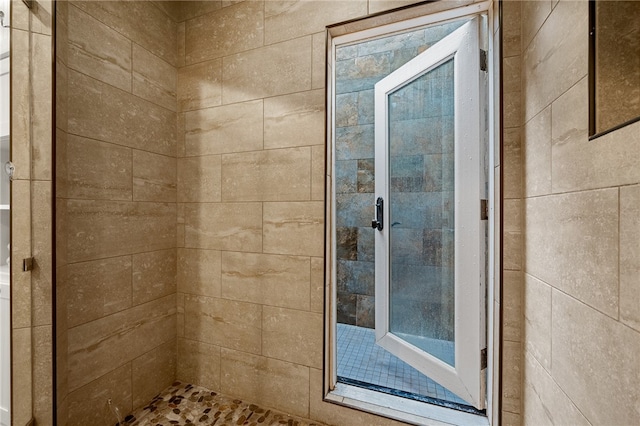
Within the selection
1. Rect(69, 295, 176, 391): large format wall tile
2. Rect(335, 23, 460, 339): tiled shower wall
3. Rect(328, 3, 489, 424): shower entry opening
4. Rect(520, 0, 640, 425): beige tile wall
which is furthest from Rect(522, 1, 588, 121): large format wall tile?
Rect(69, 295, 176, 391): large format wall tile

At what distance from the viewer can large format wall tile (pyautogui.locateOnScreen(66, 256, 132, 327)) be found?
110 cm

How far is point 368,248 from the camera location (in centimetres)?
241

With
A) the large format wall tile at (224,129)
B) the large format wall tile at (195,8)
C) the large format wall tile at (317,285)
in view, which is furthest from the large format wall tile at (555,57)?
the large format wall tile at (195,8)

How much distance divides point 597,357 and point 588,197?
0.36m

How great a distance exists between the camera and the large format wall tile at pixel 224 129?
4.61 feet

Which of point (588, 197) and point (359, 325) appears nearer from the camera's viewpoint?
point (588, 197)

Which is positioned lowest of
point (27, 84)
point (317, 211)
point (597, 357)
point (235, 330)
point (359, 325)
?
point (359, 325)

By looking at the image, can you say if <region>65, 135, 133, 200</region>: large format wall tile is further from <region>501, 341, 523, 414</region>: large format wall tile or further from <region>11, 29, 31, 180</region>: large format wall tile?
<region>501, 341, 523, 414</region>: large format wall tile

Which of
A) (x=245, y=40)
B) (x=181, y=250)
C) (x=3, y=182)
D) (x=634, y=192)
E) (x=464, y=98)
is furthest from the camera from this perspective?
(x=181, y=250)

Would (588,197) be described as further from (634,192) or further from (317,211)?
(317,211)

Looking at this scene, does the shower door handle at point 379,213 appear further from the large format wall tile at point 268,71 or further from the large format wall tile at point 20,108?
the large format wall tile at point 20,108

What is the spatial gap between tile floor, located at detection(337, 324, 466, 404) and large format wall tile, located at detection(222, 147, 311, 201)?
1.05 m

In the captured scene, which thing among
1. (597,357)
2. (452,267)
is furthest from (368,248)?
(597,357)

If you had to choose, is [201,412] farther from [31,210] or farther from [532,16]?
[532,16]
